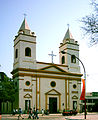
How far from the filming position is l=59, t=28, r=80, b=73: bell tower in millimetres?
→ 50531

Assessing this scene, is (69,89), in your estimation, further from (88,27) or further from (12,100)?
(88,27)

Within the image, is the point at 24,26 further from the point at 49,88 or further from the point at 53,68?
the point at 49,88

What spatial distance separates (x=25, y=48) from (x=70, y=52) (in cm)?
1190

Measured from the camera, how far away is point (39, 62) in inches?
1826

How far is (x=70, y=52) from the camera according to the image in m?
51.1

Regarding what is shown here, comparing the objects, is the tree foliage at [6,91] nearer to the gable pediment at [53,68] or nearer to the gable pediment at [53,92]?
the gable pediment at [53,92]

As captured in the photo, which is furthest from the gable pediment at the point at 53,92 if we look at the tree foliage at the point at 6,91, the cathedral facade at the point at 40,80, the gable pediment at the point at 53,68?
the tree foliage at the point at 6,91

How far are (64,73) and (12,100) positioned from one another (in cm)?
1388

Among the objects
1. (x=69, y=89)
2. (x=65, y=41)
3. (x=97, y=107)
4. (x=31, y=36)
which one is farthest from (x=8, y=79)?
(x=97, y=107)

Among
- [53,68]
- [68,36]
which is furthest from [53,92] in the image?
[68,36]

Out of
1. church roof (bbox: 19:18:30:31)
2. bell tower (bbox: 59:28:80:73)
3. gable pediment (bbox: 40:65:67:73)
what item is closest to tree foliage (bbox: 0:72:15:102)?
gable pediment (bbox: 40:65:67:73)

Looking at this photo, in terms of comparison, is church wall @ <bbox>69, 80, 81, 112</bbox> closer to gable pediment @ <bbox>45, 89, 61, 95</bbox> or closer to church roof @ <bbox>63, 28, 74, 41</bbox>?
gable pediment @ <bbox>45, 89, 61, 95</bbox>

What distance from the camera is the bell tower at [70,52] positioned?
50.5m

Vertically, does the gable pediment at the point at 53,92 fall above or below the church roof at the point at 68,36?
below
